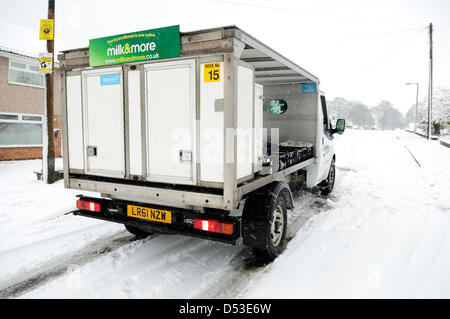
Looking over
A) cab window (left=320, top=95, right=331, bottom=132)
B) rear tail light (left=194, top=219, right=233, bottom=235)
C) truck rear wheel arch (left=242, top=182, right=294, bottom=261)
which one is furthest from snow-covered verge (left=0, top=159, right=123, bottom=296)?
cab window (left=320, top=95, right=331, bottom=132)

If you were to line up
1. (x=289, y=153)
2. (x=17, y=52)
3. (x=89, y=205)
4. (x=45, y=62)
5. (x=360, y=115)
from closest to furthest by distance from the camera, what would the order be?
(x=89, y=205), (x=289, y=153), (x=45, y=62), (x=17, y=52), (x=360, y=115)

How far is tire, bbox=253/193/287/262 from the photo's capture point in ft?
11.7

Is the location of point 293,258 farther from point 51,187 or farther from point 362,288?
point 51,187

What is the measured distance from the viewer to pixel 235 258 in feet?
13.2

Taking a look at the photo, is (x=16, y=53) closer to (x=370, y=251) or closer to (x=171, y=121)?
(x=171, y=121)

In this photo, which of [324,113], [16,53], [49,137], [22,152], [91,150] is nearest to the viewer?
[91,150]

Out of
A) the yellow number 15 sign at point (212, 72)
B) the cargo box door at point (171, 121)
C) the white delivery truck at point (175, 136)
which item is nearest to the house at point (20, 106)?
the white delivery truck at point (175, 136)

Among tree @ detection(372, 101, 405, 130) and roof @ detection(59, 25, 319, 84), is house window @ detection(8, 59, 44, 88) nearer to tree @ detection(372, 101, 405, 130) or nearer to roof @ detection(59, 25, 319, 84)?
roof @ detection(59, 25, 319, 84)

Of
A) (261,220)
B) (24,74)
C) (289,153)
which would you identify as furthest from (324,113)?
(24,74)

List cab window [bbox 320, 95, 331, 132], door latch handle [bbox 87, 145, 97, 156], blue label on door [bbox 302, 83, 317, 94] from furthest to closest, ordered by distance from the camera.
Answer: cab window [bbox 320, 95, 331, 132]
blue label on door [bbox 302, 83, 317, 94]
door latch handle [bbox 87, 145, 97, 156]

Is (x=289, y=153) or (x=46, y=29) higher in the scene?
(x=46, y=29)

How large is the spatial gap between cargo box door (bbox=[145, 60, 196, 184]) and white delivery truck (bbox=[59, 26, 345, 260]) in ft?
0.04

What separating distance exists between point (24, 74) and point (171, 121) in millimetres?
15146
